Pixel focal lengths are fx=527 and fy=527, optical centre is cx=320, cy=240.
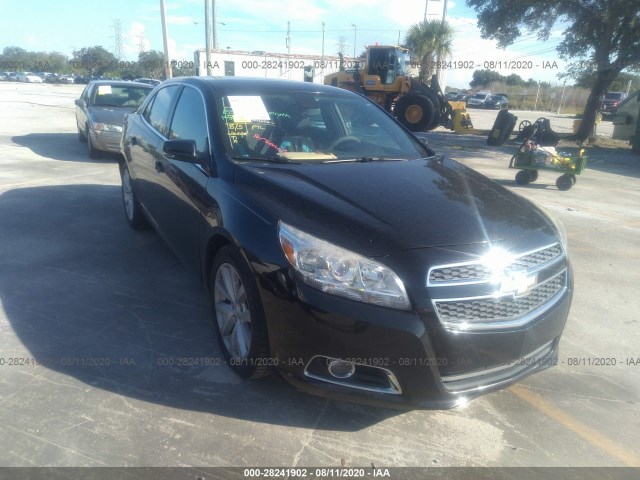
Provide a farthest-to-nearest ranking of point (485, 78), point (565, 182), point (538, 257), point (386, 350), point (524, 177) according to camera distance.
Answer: point (485, 78) → point (524, 177) → point (565, 182) → point (538, 257) → point (386, 350)

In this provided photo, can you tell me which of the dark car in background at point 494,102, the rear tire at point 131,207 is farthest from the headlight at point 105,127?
the dark car in background at point 494,102

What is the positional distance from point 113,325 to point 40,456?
1.29 metres

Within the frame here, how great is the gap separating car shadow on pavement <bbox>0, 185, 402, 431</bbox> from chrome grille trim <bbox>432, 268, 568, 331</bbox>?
786mm

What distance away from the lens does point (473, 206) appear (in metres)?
3.01

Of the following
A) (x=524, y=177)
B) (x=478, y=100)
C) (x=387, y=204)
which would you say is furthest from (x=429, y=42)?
(x=387, y=204)

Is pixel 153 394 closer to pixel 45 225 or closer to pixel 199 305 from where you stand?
pixel 199 305

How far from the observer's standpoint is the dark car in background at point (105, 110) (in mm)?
9945

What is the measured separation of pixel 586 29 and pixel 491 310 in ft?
65.9

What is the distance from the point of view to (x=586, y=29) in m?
Result: 18.8

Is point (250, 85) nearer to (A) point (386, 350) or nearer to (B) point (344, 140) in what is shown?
(B) point (344, 140)

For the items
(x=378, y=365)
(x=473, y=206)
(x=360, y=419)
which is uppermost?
(x=473, y=206)

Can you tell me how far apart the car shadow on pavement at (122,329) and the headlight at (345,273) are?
2.68 ft

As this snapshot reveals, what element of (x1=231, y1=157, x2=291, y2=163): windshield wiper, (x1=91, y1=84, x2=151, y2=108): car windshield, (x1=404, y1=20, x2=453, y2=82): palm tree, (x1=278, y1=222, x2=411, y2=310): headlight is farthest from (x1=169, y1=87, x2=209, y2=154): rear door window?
(x1=404, y1=20, x2=453, y2=82): palm tree

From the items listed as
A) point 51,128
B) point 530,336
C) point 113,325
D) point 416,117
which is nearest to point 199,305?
point 113,325
